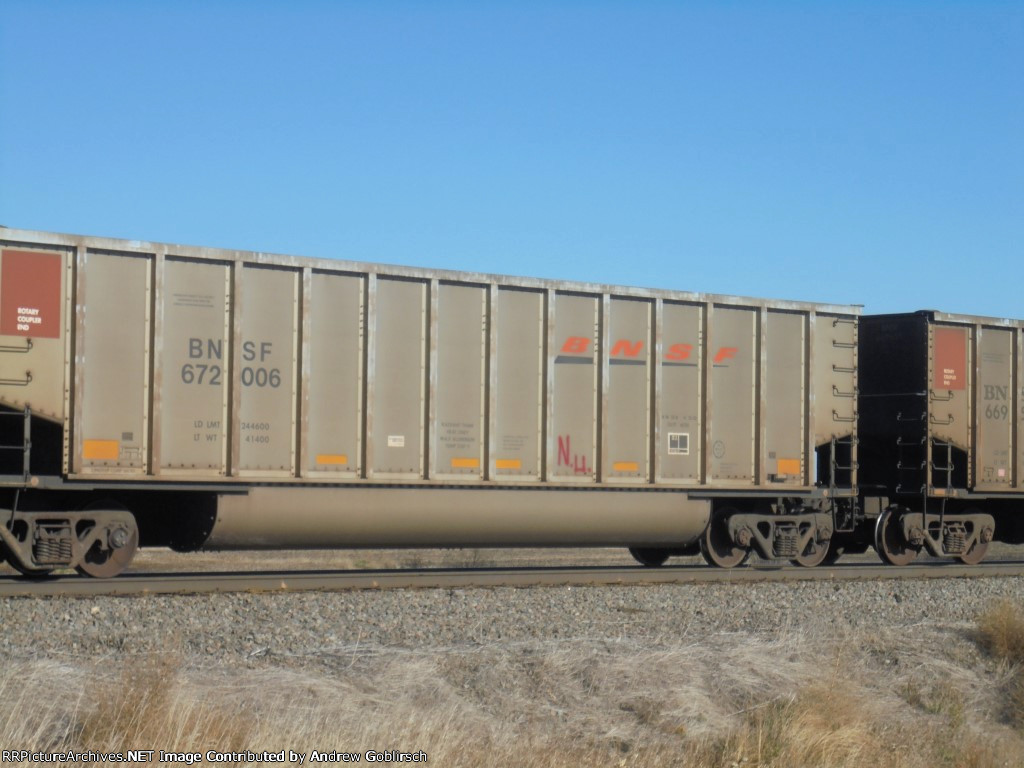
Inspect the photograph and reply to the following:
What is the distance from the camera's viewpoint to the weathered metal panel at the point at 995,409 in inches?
682

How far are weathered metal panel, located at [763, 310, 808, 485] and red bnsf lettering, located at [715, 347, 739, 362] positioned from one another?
19.0 inches

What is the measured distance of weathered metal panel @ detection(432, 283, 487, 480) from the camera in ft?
44.7

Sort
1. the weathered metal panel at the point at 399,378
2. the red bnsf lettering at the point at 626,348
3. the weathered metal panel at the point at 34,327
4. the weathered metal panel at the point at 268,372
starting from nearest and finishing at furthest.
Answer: the weathered metal panel at the point at 34,327 → the weathered metal panel at the point at 268,372 → the weathered metal panel at the point at 399,378 → the red bnsf lettering at the point at 626,348

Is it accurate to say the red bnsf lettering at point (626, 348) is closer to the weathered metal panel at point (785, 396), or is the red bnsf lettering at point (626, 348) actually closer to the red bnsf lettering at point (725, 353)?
the red bnsf lettering at point (725, 353)

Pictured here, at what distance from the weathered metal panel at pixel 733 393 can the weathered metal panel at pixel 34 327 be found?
830 cm

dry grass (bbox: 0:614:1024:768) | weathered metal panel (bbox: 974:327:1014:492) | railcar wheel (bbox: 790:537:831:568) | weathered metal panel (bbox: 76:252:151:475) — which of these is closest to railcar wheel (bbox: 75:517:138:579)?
weathered metal panel (bbox: 76:252:151:475)

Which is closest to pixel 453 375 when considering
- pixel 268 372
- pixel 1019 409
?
pixel 268 372

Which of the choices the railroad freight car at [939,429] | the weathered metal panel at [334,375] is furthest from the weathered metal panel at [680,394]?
the weathered metal panel at [334,375]

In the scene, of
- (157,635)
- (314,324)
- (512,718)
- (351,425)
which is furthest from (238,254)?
(512,718)

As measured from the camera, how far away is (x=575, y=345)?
47.5 feet

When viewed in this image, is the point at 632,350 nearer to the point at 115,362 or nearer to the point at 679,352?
the point at 679,352

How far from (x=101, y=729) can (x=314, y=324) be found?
7.24m

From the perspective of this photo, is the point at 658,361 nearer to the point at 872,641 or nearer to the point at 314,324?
the point at 314,324

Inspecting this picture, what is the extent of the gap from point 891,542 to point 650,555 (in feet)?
12.0
